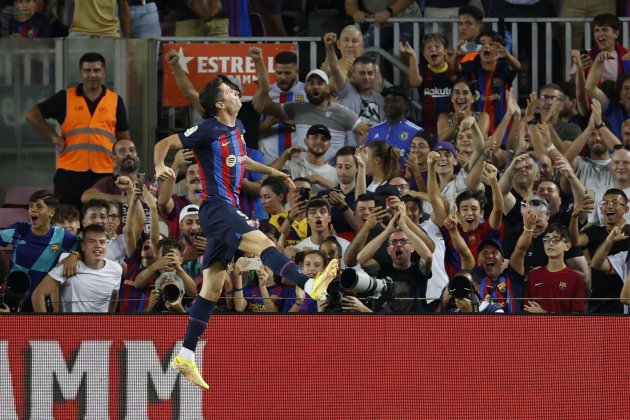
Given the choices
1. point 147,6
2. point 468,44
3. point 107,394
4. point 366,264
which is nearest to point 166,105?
point 147,6

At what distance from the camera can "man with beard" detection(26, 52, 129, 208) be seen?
58.9 ft

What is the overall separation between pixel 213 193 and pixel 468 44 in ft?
20.9

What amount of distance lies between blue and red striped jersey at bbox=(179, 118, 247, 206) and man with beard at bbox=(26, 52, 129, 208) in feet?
17.5

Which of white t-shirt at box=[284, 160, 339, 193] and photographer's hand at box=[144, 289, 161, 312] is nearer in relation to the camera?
photographer's hand at box=[144, 289, 161, 312]

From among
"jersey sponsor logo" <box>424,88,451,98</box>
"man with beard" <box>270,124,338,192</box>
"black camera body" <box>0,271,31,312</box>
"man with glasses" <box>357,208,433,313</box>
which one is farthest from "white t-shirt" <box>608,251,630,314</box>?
A: "black camera body" <box>0,271,31,312</box>

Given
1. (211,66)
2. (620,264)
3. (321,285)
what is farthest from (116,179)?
(321,285)

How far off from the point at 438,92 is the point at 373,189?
1953 millimetres

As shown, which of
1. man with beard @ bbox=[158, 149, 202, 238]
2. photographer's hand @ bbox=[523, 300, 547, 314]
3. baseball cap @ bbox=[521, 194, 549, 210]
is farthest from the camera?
man with beard @ bbox=[158, 149, 202, 238]

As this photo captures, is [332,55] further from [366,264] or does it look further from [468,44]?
[366,264]

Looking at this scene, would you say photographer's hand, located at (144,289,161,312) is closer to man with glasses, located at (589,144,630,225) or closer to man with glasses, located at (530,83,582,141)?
man with glasses, located at (589,144,630,225)

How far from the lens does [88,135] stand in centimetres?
1806

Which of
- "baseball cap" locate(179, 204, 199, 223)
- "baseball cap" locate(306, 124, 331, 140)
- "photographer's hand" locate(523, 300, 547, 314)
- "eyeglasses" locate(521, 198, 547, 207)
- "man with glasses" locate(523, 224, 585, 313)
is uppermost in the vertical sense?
"baseball cap" locate(306, 124, 331, 140)

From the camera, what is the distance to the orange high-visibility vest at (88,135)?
708 inches

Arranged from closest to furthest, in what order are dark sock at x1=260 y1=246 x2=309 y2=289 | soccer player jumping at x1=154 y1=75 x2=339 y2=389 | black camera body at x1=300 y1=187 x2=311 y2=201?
dark sock at x1=260 y1=246 x2=309 y2=289 → soccer player jumping at x1=154 y1=75 x2=339 y2=389 → black camera body at x1=300 y1=187 x2=311 y2=201
